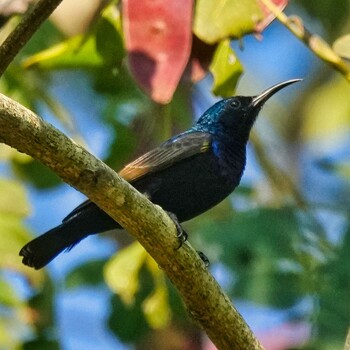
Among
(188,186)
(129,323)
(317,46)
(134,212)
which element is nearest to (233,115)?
(188,186)

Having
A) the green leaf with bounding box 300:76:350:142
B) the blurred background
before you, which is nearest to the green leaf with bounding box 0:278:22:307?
the blurred background

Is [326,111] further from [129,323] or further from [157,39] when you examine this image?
[157,39]

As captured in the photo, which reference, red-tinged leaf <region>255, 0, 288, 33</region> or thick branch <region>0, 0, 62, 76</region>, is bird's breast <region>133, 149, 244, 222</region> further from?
thick branch <region>0, 0, 62, 76</region>

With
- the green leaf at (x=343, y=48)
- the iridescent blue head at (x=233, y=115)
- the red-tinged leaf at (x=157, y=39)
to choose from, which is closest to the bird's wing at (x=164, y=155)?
the iridescent blue head at (x=233, y=115)

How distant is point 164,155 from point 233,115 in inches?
29.7

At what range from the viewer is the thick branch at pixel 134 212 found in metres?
2.65

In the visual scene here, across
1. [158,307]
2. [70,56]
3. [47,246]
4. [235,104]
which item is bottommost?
[47,246]

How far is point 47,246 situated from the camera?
3.96 m

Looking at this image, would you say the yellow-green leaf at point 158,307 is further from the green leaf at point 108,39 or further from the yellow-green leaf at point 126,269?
the green leaf at point 108,39

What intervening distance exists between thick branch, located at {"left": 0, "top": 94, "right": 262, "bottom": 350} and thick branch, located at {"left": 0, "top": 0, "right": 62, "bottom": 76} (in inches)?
8.9

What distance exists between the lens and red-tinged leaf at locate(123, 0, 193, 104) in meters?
3.37

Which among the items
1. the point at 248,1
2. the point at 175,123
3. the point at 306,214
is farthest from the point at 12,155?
the point at 248,1

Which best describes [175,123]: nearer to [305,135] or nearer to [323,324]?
[323,324]

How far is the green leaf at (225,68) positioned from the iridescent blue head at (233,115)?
1108 mm
